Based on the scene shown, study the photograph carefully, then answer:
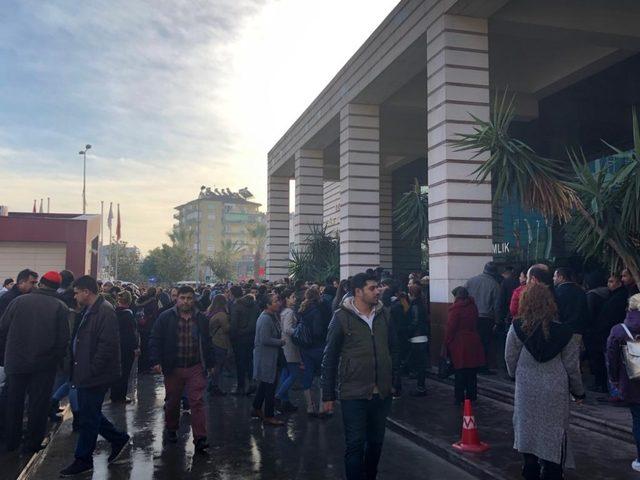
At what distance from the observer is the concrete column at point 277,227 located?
2684cm

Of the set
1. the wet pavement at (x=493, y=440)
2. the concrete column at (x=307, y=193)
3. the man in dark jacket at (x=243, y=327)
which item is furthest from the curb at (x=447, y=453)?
the concrete column at (x=307, y=193)

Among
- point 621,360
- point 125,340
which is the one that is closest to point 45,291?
point 125,340

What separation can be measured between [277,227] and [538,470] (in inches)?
905

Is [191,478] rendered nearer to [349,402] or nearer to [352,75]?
[349,402]

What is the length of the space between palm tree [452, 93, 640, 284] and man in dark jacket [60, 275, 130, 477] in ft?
19.1

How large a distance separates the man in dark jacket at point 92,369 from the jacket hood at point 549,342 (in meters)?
4.04

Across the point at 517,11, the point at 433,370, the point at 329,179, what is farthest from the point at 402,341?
the point at 329,179

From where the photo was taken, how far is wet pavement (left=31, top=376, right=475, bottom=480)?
18.7 ft

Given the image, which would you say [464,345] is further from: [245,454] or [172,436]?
[172,436]

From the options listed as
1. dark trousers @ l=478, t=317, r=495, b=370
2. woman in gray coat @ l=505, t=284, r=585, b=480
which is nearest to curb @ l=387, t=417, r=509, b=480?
woman in gray coat @ l=505, t=284, r=585, b=480

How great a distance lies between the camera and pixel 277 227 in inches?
1081

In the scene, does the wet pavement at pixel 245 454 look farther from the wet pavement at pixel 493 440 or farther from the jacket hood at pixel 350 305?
the jacket hood at pixel 350 305

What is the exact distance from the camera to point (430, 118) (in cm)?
1270

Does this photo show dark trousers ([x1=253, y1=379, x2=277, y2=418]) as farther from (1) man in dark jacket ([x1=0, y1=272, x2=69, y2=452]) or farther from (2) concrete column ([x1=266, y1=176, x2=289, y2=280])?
(2) concrete column ([x1=266, y1=176, x2=289, y2=280])
